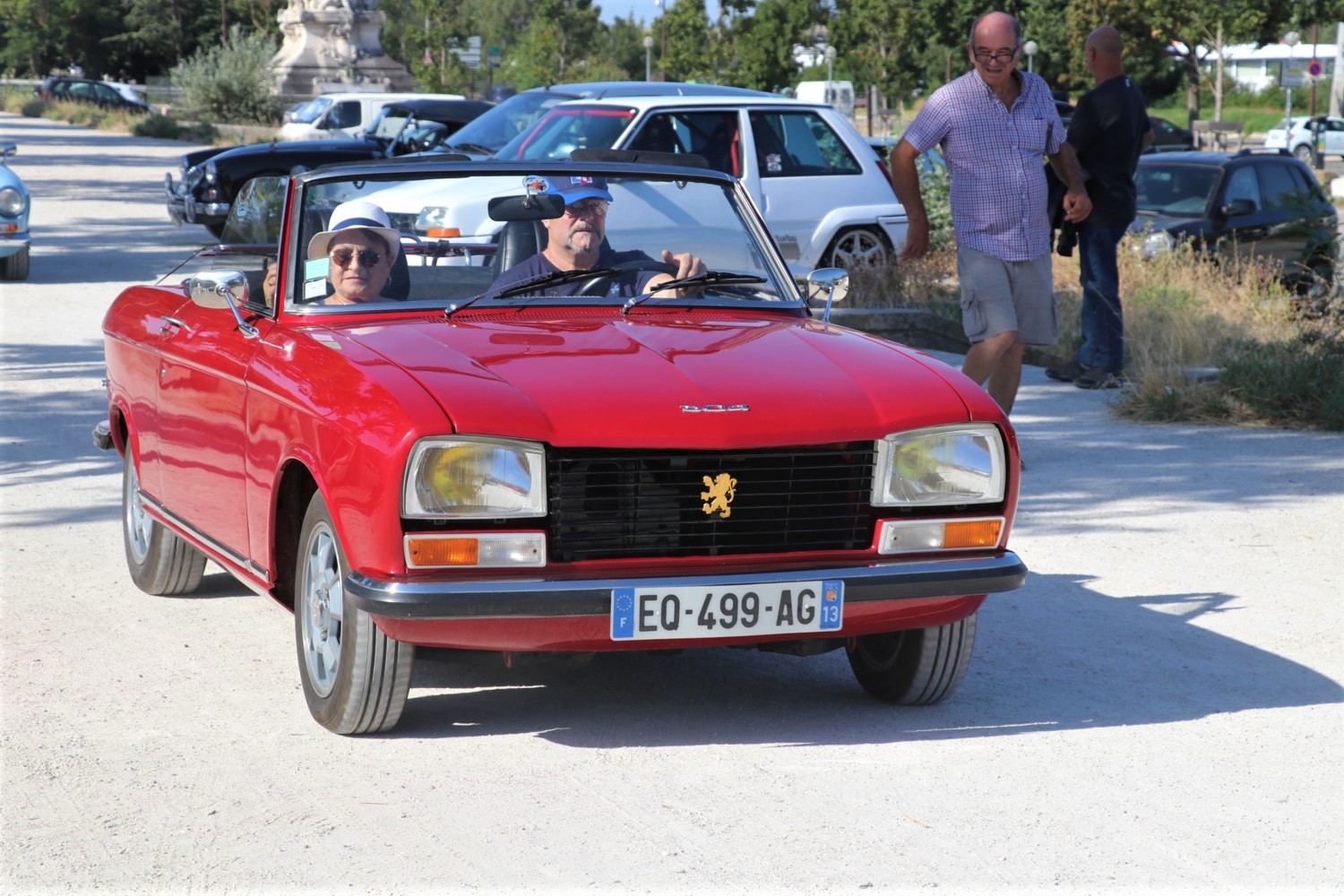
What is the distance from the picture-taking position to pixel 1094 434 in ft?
31.3

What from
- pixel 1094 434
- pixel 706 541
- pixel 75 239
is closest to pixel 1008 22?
pixel 1094 434

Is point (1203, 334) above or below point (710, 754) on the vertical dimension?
above

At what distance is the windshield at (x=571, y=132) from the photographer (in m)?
13.4

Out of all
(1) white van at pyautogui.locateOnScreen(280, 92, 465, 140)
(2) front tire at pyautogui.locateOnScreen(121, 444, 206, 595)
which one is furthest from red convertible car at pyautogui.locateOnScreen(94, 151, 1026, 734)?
(1) white van at pyautogui.locateOnScreen(280, 92, 465, 140)

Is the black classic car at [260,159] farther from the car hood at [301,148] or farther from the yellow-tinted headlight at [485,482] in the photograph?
the yellow-tinted headlight at [485,482]

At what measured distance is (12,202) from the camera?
1566 centimetres

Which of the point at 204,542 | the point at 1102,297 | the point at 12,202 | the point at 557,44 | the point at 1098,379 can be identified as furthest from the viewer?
the point at 557,44

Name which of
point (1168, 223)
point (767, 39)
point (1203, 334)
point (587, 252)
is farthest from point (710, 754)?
point (767, 39)

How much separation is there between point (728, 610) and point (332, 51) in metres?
56.2

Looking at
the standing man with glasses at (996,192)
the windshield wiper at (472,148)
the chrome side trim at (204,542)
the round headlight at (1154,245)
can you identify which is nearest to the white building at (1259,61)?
the round headlight at (1154,245)

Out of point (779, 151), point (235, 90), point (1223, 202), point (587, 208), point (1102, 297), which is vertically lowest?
point (1102, 297)

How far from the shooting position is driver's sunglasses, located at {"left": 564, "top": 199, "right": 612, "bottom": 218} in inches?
213

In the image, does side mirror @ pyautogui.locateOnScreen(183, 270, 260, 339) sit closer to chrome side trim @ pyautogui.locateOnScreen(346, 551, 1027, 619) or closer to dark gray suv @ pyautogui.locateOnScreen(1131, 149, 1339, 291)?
chrome side trim @ pyautogui.locateOnScreen(346, 551, 1027, 619)

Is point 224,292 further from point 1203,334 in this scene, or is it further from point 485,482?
point 1203,334
